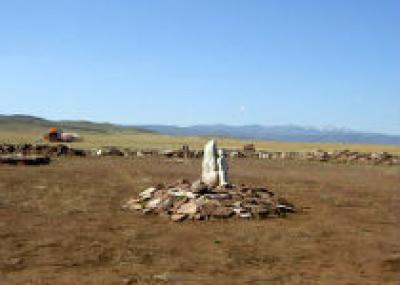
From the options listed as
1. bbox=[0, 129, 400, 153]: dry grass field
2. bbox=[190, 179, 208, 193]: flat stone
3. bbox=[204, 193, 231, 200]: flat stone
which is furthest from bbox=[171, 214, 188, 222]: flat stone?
bbox=[0, 129, 400, 153]: dry grass field

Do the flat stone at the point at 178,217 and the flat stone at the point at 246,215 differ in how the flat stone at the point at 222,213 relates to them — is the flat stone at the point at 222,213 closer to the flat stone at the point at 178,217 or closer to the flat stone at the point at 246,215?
the flat stone at the point at 246,215

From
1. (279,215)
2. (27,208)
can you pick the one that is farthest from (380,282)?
(27,208)

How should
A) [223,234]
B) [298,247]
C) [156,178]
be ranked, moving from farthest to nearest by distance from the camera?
[156,178], [223,234], [298,247]

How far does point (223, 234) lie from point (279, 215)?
14.6 feet

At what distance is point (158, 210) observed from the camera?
24.9 metres

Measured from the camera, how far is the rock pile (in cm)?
2391

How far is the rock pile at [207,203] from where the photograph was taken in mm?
23906

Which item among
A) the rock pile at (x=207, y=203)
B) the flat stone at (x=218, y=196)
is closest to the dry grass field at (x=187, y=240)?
the rock pile at (x=207, y=203)

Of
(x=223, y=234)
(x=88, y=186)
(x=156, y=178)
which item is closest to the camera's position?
(x=223, y=234)

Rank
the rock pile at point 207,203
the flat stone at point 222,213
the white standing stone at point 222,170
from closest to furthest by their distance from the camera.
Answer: the flat stone at point 222,213, the rock pile at point 207,203, the white standing stone at point 222,170

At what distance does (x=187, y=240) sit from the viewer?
1984 centimetres

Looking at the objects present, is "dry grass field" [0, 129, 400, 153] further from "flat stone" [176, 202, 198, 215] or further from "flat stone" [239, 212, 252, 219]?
"flat stone" [239, 212, 252, 219]

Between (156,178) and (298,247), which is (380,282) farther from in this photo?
(156,178)

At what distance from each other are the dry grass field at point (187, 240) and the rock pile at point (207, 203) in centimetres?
70
